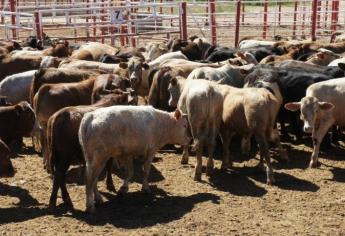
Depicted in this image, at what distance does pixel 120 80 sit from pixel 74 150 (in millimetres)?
2544

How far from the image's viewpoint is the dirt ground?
20.9ft

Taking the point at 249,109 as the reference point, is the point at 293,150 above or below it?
below

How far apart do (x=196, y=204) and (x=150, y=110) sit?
1276mm

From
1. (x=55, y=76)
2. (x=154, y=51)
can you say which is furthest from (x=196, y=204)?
(x=154, y=51)

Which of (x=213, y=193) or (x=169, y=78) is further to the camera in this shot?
(x=169, y=78)

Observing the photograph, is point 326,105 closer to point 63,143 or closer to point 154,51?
point 63,143

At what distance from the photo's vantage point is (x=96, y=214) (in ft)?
22.1

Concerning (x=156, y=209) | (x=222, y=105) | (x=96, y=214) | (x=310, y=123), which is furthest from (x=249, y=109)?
(x=96, y=214)

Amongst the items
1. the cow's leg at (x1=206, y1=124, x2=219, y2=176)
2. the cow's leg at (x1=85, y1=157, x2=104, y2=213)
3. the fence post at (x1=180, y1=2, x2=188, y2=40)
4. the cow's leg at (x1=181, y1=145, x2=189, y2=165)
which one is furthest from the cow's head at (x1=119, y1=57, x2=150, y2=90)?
the fence post at (x1=180, y1=2, x2=188, y2=40)

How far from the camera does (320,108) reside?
8523 mm

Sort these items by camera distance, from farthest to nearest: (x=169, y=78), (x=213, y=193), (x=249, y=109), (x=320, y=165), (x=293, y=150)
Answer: (x=169, y=78), (x=293, y=150), (x=320, y=165), (x=249, y=109), (x=213, y=193)

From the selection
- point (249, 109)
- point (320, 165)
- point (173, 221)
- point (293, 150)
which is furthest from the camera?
point (293, 150)

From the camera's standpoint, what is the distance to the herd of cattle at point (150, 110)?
6.90m

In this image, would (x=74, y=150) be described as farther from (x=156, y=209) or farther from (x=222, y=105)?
(x=222, y=105)
